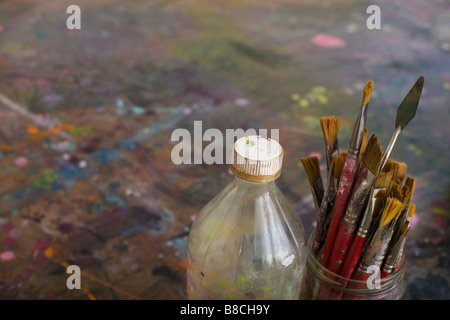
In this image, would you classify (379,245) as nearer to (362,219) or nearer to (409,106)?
(362,219)

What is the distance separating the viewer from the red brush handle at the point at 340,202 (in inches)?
21.5

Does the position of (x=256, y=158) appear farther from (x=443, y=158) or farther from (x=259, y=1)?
(x=259, y=1)

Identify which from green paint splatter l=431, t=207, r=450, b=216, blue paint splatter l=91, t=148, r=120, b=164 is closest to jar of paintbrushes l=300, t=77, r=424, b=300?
green paint splatter l=431, t=207, r=450, b=216

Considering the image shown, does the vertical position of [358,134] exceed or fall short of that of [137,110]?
it exceeds it

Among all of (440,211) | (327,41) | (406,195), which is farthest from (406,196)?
(327,41)

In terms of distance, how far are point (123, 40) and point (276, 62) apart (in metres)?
0.44

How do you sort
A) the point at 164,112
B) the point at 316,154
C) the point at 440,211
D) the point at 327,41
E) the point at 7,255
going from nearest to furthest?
the point at 7,255
the point at 440,211
the point at 316,154
the point at 164,112
the point at 327,41

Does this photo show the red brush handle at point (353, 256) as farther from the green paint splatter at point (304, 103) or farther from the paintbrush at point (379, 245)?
the green paint splatter at point (304, 103)

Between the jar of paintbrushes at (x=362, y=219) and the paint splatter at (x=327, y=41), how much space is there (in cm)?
98

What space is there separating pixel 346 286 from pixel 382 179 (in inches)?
5.1

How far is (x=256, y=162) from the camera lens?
538 millimetres

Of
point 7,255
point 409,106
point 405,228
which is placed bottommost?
point 7,255

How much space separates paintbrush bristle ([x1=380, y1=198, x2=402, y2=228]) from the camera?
515mm

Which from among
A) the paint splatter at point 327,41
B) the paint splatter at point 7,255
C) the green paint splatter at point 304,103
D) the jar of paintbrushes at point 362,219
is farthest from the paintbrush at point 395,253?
the paint splatter at point 327,41
